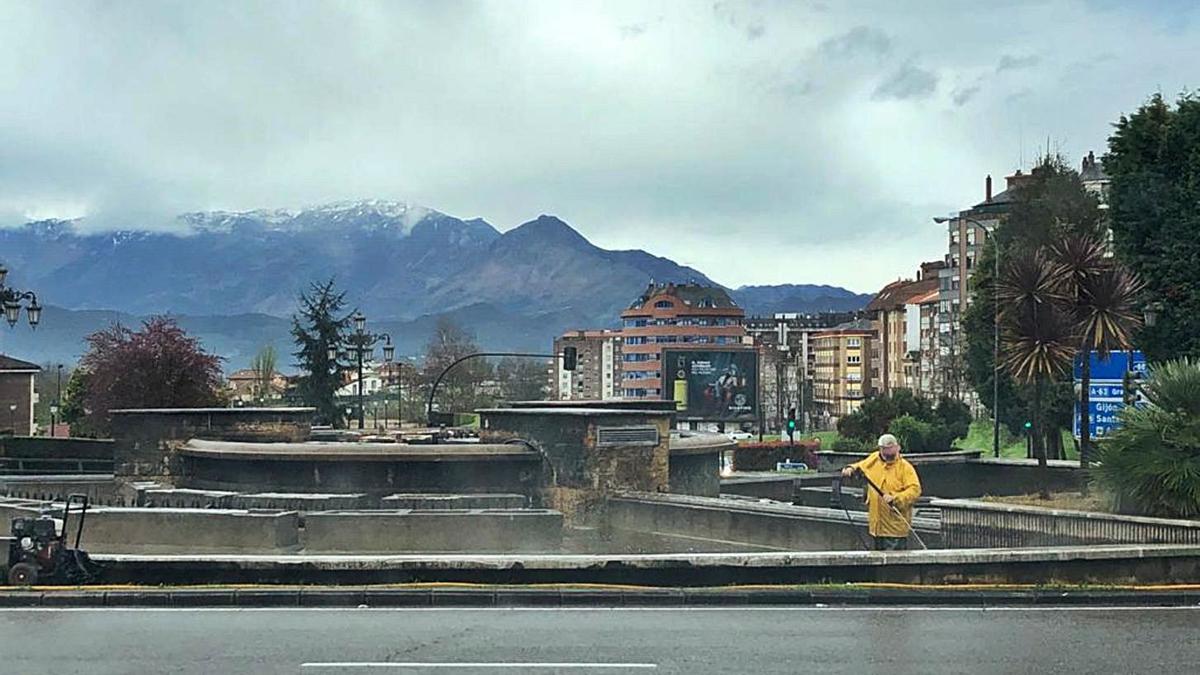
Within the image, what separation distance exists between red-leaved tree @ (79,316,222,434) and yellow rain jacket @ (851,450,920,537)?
40.6 m

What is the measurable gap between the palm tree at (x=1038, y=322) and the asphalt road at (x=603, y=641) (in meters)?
14.7

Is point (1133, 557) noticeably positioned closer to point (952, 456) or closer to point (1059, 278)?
point (1059, 278)

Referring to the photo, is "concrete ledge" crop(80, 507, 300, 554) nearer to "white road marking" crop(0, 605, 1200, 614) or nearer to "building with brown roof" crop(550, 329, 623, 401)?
"white road marking" crop(0, 605, 1200, 614)

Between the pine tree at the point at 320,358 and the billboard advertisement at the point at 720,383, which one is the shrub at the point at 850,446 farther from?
the billboard advertisement at the point at 720,383

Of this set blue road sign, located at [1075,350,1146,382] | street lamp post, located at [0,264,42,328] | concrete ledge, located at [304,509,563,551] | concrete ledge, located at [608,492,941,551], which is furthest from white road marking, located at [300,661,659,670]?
blue road sign, located at [1075,350,1146,382]

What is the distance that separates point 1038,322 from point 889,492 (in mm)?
14021

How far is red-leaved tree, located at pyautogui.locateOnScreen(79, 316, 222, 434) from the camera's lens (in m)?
50.7

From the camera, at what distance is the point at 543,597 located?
12844 mm

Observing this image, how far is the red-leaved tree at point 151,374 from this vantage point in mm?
50656

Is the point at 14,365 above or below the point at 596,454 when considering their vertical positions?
above

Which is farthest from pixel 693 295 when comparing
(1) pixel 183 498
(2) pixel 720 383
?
(1) pixel 183 498

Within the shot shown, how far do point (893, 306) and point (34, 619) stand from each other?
13215 cm

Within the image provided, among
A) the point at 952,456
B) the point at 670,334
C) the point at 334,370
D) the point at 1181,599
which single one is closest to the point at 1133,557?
the point at 1181,599

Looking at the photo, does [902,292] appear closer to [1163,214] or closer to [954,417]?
[954,417]
